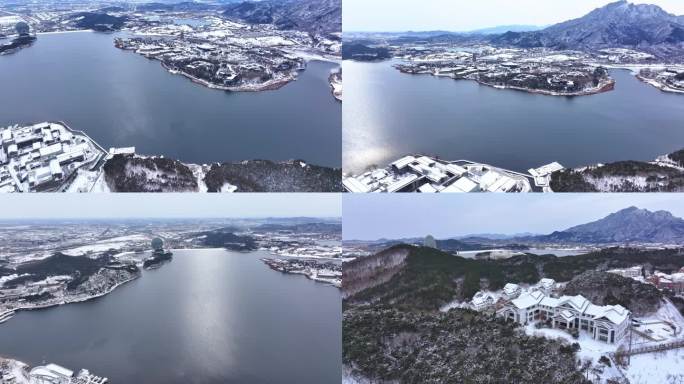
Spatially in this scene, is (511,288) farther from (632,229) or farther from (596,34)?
(596,34)

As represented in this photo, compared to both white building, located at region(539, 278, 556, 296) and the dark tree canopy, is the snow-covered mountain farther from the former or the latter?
the dark tree canopy

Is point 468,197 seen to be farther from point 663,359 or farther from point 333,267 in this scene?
point 663,359

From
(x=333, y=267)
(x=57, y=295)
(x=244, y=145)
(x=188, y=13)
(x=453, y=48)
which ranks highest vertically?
(x=188, y=13)

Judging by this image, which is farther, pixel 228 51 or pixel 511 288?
pixel 228 51

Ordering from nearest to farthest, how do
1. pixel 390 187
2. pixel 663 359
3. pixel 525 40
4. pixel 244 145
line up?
pixel 663 359, pixel 390 187, pixel 244 145, pixel 525 40

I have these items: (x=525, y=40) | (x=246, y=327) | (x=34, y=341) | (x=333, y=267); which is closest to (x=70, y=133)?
(x=34, y=341)

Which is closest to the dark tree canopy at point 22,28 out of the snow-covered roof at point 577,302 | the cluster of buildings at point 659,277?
the snow-covered roof at point 577,302

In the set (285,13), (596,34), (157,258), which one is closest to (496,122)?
(596,34)

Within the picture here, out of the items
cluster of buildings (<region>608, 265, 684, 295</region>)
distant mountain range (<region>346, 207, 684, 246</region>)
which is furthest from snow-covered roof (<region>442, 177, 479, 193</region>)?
cluster of buildings (<region>608, 265, 684, 295</region>)
